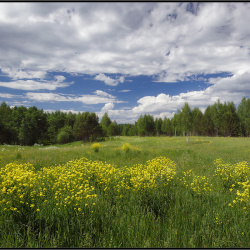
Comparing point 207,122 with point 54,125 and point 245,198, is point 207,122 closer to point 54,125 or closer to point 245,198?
point 54,125

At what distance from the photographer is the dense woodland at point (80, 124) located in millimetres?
45544

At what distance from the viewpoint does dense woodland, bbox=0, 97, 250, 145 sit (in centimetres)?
4554

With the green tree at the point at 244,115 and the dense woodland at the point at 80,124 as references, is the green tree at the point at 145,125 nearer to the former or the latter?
the dense woodland at the point at 80,124

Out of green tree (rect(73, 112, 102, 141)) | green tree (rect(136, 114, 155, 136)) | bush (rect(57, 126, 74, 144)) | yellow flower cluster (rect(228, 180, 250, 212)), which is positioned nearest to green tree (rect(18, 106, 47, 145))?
bush (rect(57, 126, 74, 144))

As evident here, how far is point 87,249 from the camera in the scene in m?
2.79

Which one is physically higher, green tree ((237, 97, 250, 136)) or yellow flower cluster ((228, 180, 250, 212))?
green tree ((237, 97, 250, 136))

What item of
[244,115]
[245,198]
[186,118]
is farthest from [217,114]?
[245,198]

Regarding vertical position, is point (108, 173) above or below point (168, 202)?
above

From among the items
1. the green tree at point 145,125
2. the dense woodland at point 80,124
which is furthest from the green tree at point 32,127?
the green tree at point 145,125

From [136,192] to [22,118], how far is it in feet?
172

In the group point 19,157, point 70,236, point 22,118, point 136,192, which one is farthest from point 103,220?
point 22,118

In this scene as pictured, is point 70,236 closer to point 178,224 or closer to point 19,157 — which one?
point 178,224

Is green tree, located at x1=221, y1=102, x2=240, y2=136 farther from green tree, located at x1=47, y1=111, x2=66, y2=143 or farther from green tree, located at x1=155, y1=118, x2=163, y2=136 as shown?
green tree, located at x1=47, y1=111, x2=66, y2=143

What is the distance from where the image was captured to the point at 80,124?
1902 inches
